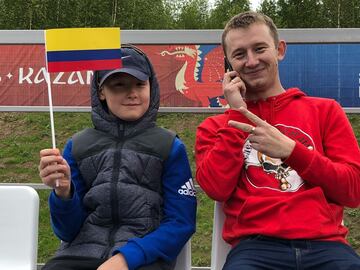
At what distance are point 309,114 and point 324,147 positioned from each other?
0.17 meters

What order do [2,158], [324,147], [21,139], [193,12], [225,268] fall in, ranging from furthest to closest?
[193,12] → [21,139] → [2,158] → [324,147] → [225,268]

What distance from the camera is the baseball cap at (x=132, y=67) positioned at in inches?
96.7

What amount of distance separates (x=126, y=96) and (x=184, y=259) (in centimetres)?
81

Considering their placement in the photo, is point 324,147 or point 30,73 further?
point 30,73

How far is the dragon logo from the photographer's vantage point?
3.46 m

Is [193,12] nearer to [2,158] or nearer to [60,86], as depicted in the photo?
[2,158]

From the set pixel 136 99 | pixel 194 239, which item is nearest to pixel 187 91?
pixel 136 99

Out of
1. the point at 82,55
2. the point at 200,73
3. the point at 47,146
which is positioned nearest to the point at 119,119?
the point at 82,55

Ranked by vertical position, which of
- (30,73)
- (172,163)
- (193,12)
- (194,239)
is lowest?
(194,239)

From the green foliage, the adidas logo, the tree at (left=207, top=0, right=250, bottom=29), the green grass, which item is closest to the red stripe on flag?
the adidas logo

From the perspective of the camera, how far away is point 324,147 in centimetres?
238

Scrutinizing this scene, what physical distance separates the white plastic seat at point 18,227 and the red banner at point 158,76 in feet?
3.83

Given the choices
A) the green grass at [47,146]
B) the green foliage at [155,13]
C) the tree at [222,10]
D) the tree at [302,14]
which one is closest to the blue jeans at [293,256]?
the green grass at [47,146]

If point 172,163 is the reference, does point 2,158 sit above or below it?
below
